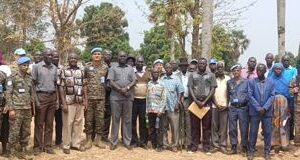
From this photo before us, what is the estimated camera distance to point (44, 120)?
8.98 metres

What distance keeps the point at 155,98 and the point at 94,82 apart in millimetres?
1237

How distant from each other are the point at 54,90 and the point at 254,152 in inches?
160

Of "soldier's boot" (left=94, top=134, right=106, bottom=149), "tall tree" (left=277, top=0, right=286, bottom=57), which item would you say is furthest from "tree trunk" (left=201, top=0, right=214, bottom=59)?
"soldier's boot" (left=94, top=134, right=106, bottom=149)

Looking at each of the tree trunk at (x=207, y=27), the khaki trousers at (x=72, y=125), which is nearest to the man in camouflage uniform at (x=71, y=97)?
the khaki trousers at (x=72, y=125)

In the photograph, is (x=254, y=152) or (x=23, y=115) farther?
(x=254, y=152)

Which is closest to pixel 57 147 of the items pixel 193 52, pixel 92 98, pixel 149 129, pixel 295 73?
pixel 92 98

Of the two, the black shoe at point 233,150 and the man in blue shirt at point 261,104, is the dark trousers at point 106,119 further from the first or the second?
the man in blue shirt at point 261,104

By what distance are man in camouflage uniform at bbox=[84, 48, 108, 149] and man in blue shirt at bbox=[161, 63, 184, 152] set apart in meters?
1.24

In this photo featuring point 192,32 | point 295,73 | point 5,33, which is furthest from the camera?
point 5,33

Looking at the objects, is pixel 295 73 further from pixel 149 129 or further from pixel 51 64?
pixel 51 64

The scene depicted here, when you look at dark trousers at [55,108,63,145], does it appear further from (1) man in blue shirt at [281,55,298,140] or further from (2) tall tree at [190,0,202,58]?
(2) tall tree at [190,0,202,58]

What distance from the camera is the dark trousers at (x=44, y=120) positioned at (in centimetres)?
882

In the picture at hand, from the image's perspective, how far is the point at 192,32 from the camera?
53.1 feet

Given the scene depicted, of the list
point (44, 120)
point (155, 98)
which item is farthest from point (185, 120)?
point (44, 120)
